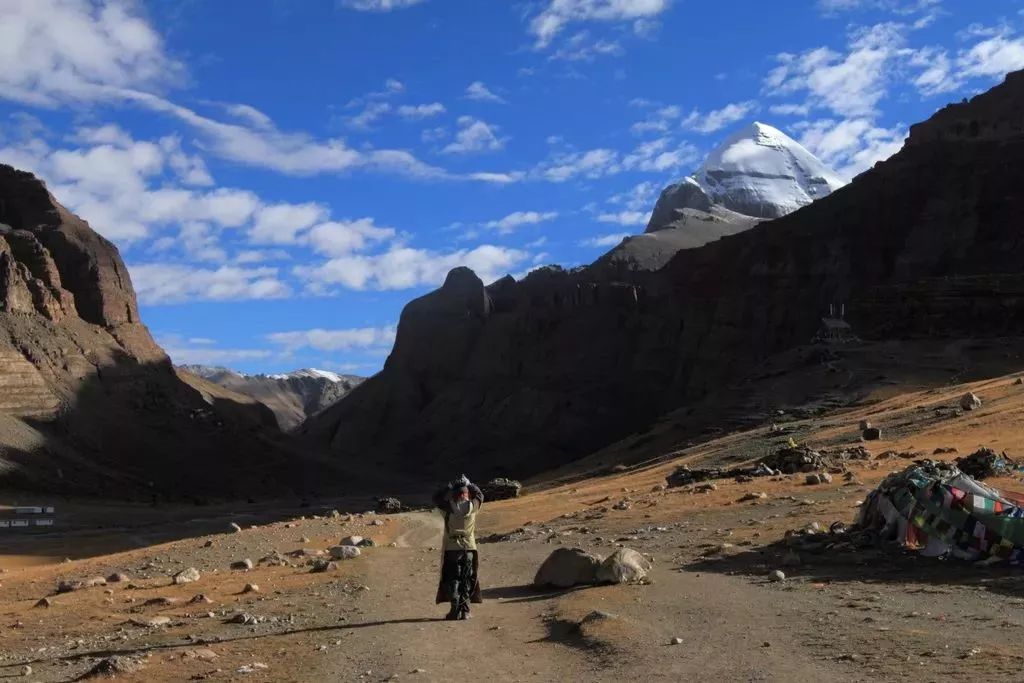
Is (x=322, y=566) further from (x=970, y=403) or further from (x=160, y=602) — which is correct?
(x=970, y=403)

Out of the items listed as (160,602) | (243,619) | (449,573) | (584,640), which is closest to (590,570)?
(449,573)

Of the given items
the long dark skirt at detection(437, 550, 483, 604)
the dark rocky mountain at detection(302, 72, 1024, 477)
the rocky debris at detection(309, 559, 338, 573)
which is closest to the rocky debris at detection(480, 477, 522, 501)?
the rocky debris at detection(309, 559, 338, 573)

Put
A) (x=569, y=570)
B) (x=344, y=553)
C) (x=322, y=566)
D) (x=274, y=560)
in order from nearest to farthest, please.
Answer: (x=569, y=570) → (x=322, y=566) → (x=344, y=553) → (x=274, y=560)

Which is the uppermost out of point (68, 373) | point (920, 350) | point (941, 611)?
point (68, 373)

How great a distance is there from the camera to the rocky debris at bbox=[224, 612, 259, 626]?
38.4 feet

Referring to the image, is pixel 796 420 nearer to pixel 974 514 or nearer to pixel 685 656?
pixel 974 514

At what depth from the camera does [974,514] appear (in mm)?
12219

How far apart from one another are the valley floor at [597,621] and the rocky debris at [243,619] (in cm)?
12

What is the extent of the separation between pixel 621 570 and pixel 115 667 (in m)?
6.29

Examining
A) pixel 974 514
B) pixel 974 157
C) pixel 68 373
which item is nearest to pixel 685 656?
pixel 974 514

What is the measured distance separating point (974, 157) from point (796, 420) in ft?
186

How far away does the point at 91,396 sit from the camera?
86750 mm

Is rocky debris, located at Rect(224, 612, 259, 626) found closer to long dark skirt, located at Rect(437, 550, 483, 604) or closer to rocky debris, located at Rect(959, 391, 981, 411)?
long dark skirt, located at Rect(437, 550, 483, 604)

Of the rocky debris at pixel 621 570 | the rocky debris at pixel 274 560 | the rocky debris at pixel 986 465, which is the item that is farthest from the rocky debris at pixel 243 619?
the rocky debris at pixel 986 465
